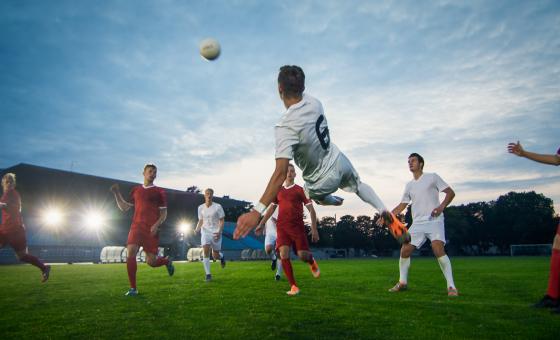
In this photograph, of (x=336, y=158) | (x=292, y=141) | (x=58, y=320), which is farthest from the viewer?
(x=58, y=320)

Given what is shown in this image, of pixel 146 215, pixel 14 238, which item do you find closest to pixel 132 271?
pixel 146 215

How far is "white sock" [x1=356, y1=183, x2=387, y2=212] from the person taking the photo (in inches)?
189

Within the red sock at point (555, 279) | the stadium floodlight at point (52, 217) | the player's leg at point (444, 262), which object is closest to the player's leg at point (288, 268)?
the player's leg at point (444, 262)

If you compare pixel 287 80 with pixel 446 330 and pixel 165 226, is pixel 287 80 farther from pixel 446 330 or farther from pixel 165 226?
pixel 165 226

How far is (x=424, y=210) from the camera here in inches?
328

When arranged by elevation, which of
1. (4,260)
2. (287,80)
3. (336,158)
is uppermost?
(287,80)

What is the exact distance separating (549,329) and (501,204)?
104262mm

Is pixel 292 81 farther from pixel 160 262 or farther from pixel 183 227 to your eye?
pixel 183 227

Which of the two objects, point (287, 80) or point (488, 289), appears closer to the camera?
point (287, 80)

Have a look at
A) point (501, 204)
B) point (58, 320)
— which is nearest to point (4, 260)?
point (58, 320)

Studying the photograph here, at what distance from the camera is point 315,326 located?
15.6 ft

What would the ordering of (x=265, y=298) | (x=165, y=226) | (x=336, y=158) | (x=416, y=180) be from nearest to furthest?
(x=336, y=158) < (x=265, y=298) < (x=416, y=180) < (x=165, y=226)

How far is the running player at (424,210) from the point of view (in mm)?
8156

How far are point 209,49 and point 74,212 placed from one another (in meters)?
38.9
